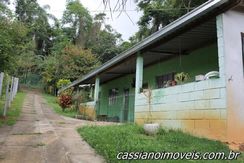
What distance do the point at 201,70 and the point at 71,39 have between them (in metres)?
36.0

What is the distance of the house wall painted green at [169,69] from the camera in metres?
9.71

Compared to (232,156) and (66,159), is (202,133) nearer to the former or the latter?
(232,156)

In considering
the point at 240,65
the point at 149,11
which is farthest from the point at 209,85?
the point at 149,11

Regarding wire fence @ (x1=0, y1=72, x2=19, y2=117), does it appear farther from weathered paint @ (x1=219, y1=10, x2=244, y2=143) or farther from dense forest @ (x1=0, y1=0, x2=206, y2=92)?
weathered paint @ (x1=219, y1=10, x2=244, y2=143)

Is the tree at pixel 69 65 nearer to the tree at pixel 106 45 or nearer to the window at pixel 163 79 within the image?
the tree at pixel 106 45

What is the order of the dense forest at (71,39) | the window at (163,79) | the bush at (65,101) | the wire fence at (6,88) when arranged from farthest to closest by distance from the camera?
the dense forest at (71,39), the bush at (65,101), the window at (163,79), the wire fence at (6,88)

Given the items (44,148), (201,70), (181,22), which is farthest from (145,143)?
(201,70)

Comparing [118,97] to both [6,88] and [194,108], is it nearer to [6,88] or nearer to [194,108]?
[6,88]

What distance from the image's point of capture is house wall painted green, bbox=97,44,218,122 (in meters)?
9.71

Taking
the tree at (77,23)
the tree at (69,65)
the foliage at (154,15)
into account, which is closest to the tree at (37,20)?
the tree at (77,23)

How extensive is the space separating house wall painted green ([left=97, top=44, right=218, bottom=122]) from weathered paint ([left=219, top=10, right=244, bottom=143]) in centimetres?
261

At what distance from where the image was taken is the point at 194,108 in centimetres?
723

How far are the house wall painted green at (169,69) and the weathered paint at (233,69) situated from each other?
2.61 meters

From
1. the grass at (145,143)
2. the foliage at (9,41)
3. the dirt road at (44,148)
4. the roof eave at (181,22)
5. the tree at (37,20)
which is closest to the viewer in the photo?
the dirt road at (44,148)
